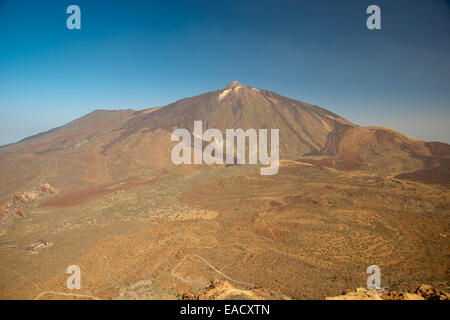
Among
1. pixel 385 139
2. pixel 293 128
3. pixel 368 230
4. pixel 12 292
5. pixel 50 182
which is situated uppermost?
pixel 293 128

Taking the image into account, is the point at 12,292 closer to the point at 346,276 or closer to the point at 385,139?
the point at 346,276

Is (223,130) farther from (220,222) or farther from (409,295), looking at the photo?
(409,295)

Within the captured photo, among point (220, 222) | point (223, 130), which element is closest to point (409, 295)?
point (220, 222)

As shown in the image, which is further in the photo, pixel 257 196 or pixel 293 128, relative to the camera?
pixel 293 128

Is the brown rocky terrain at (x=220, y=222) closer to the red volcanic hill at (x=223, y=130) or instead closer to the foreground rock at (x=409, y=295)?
the red volcanic hill at (x=223, y=130)

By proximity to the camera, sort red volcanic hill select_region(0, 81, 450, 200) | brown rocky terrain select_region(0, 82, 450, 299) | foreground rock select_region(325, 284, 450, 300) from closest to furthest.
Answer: foreground rock select_region(325, 284, 450, 300), brown rocky terrain select_region(0, 82, 450, 299), red volcanic hill select_region(0, 81, 450, 200)

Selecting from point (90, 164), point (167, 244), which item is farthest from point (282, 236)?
point (90, 164)

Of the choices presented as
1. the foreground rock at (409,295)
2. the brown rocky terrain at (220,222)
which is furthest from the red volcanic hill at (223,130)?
the foreground rock at (409,295)

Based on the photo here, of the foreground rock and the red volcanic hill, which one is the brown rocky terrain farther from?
the foreground rock

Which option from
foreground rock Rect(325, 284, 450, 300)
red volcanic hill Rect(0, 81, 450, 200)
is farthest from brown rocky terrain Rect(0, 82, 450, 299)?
foreground rock Rect(325, 284, 450, 300)
